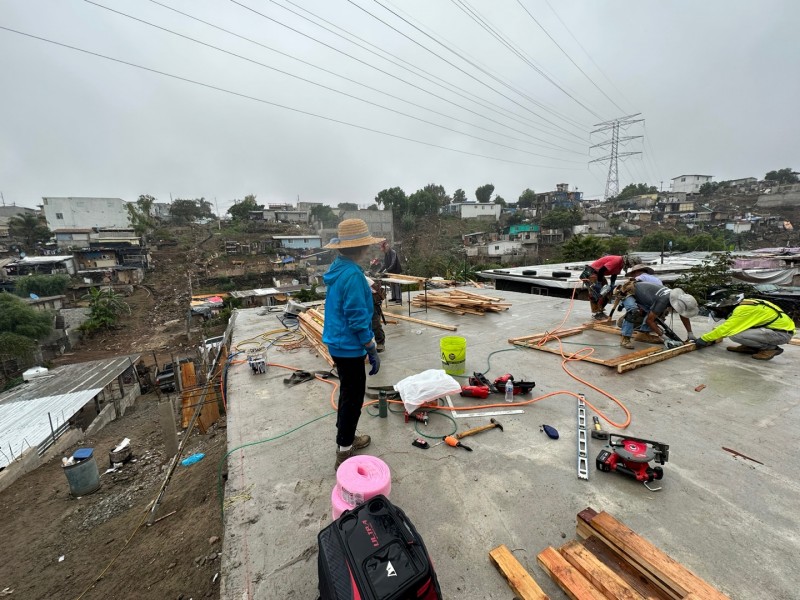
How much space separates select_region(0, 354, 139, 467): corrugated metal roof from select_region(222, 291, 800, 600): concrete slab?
31.1 feet

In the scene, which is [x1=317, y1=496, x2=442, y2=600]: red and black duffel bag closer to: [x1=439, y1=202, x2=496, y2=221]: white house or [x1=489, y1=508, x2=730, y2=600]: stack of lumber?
[x1=489, y1=508, x2=730, y2=600]: stack of lumber

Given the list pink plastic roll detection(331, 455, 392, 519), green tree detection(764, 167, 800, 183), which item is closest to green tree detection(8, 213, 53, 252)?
pink plastic roll detection(331, 455, 392, 519)

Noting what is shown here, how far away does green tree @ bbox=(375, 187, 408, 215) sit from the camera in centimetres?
4989

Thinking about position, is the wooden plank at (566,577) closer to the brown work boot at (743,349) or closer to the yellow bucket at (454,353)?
the yellow bucket at (454,353)

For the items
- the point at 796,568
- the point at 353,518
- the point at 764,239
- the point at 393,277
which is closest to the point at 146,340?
the point at 393,277

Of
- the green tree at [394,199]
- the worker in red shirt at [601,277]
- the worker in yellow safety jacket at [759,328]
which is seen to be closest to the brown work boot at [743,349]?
the worker in yellow safety jacket at [759,328]

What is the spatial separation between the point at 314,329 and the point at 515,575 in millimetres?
4923

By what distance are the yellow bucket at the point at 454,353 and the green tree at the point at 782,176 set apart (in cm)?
10484

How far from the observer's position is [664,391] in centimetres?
367

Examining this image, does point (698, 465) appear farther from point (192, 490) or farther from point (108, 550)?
point (108, 550)

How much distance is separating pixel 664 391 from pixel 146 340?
27.8 meters

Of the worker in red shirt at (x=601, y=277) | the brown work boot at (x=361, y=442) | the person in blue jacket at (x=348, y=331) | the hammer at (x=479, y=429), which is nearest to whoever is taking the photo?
Answer: the person in blue jacket at (x=348, y=331)

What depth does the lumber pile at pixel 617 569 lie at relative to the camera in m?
1.52

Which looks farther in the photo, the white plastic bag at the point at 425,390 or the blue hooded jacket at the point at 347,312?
the white plastic bag at the point at 425,390
